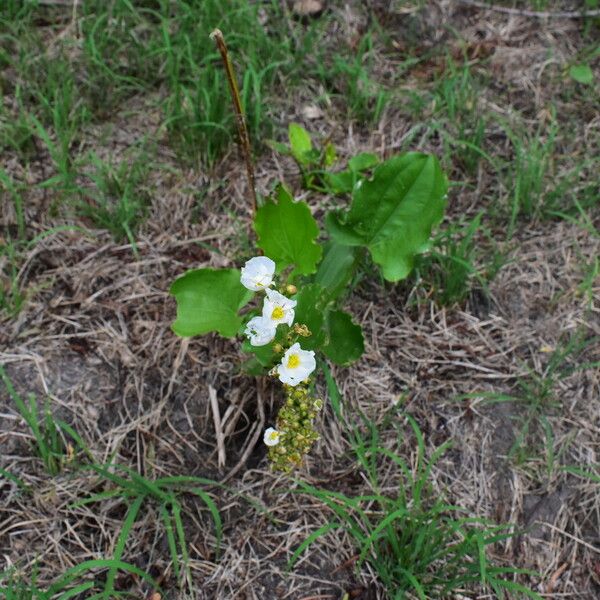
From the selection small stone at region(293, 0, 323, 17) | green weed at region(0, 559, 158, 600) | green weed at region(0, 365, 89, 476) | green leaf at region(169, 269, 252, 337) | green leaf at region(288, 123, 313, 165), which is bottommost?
green weed at region(0, 559, 158, 600)

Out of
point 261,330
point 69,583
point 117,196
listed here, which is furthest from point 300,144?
point 69,583

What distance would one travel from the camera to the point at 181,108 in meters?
2.37

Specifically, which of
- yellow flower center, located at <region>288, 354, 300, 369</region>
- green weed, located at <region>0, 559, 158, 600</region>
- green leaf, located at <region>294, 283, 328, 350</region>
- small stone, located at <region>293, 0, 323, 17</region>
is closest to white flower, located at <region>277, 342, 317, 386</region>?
yellow flower center, located at <region>288, 354, 300, 369</region>

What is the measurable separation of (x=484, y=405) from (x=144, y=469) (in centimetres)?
97

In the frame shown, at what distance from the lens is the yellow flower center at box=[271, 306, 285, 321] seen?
154cm

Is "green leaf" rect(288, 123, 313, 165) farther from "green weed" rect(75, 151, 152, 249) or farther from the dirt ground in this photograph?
"green weed" rect(75, 151, 152, 249)

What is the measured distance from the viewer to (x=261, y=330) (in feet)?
5.03

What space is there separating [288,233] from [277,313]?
0.36 m

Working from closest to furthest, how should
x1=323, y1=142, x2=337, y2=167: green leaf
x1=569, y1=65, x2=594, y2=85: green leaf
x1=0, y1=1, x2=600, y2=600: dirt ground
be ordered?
x1=0, y1=1, x2=600, y2=600: dirt ground, x1=323, y1=142, x2=337, y2=167: green leaf, x1=569, y1=65, x2=594, y2=85: green leaf

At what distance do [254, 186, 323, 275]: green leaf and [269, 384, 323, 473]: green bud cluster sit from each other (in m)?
0.36

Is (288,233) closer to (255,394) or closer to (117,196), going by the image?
(255,394)

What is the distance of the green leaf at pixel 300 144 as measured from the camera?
7.52 feet

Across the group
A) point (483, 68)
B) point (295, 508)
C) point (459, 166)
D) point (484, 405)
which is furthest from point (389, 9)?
point (295, 508)

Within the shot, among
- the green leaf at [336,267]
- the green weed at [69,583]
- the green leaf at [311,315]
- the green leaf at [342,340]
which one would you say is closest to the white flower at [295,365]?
the green leaf at [311,315]
